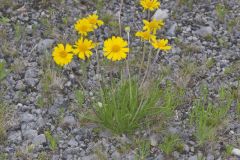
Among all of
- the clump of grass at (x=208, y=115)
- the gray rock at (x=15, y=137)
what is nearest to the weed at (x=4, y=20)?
the gray rock at (x=15, y=137)

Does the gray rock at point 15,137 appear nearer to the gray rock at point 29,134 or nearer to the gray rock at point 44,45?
the gray rock at point 29,134

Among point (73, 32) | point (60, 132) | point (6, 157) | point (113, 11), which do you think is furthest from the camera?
point (113, 11)

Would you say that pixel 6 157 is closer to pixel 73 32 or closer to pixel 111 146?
pixel 111 146

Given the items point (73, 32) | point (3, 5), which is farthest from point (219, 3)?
point (3, 5)

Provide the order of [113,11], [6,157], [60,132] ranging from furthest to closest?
[113,11] < [60,132] < [6,157]

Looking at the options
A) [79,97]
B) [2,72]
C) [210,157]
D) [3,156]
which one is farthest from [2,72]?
[210,157]

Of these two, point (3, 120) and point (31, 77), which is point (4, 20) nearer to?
point (31, 77)

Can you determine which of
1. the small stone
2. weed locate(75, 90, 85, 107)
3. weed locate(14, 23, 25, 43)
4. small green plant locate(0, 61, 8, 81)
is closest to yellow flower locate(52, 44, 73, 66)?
weed locate(75, 90, 85, 107)

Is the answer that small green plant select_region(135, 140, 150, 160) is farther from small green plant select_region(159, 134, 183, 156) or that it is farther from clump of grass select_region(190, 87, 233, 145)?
clump of grass select_region(190, 87, 233, 145)
